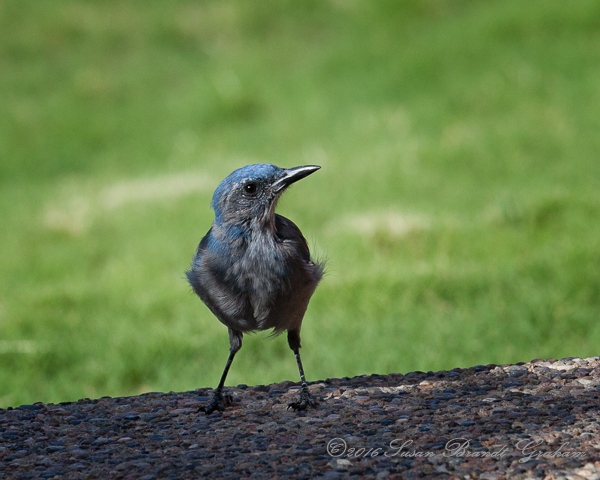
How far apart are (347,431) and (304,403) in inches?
14.9

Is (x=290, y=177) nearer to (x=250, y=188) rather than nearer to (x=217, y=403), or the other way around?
(x=250, y=188)

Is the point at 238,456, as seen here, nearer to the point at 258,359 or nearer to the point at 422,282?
the point at 258,359

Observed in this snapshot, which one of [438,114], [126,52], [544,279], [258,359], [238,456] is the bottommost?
[238,456]

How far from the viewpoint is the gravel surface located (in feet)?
9.50

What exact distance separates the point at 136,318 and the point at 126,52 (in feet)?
23.5

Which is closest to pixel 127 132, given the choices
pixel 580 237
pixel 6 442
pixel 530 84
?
pixel 530 84

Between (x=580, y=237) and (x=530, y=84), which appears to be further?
(x=530, y=84)

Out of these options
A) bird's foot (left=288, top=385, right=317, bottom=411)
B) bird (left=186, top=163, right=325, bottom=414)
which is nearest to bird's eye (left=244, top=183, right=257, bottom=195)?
bird (left=186, top=163, right=325, bottom=414)

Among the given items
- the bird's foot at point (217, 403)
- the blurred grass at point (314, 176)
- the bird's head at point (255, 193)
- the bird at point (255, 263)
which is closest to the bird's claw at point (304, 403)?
the bird at point (255, 263)

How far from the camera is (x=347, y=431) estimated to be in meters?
3.28

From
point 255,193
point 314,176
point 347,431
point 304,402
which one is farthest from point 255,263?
point 314,176

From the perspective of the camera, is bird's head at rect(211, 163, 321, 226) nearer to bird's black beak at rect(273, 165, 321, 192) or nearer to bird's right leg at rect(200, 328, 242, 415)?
bird's black beak at rect(273, 165, 321, 192)

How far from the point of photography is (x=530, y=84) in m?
9.98

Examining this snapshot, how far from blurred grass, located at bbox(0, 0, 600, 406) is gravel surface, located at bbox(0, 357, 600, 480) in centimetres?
148
